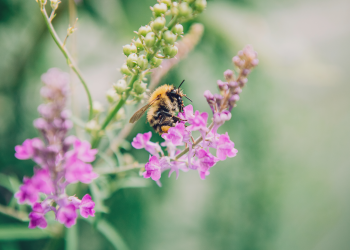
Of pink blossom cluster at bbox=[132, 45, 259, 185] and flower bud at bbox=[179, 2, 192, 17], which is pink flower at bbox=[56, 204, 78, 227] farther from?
flower bud at bbox=[179, 2, 192, 17]

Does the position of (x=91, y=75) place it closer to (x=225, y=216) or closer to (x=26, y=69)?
(x=26, y=69)

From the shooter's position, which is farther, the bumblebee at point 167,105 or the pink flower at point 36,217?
the bumblebee at point 167,105

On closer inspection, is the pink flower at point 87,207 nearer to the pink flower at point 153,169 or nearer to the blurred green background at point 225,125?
the pink flower at point 153,169

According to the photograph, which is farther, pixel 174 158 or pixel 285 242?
pixel 285 242

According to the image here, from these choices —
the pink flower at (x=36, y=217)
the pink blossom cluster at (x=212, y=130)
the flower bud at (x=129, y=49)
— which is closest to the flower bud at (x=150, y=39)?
the flower bud at (x=129, y=49)

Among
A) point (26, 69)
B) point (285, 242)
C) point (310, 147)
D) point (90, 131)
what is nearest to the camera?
point (90, 131)

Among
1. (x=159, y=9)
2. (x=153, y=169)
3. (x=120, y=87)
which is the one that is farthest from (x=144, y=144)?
(x=159, y=9)

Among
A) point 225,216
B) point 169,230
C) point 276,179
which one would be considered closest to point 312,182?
point 276,179
